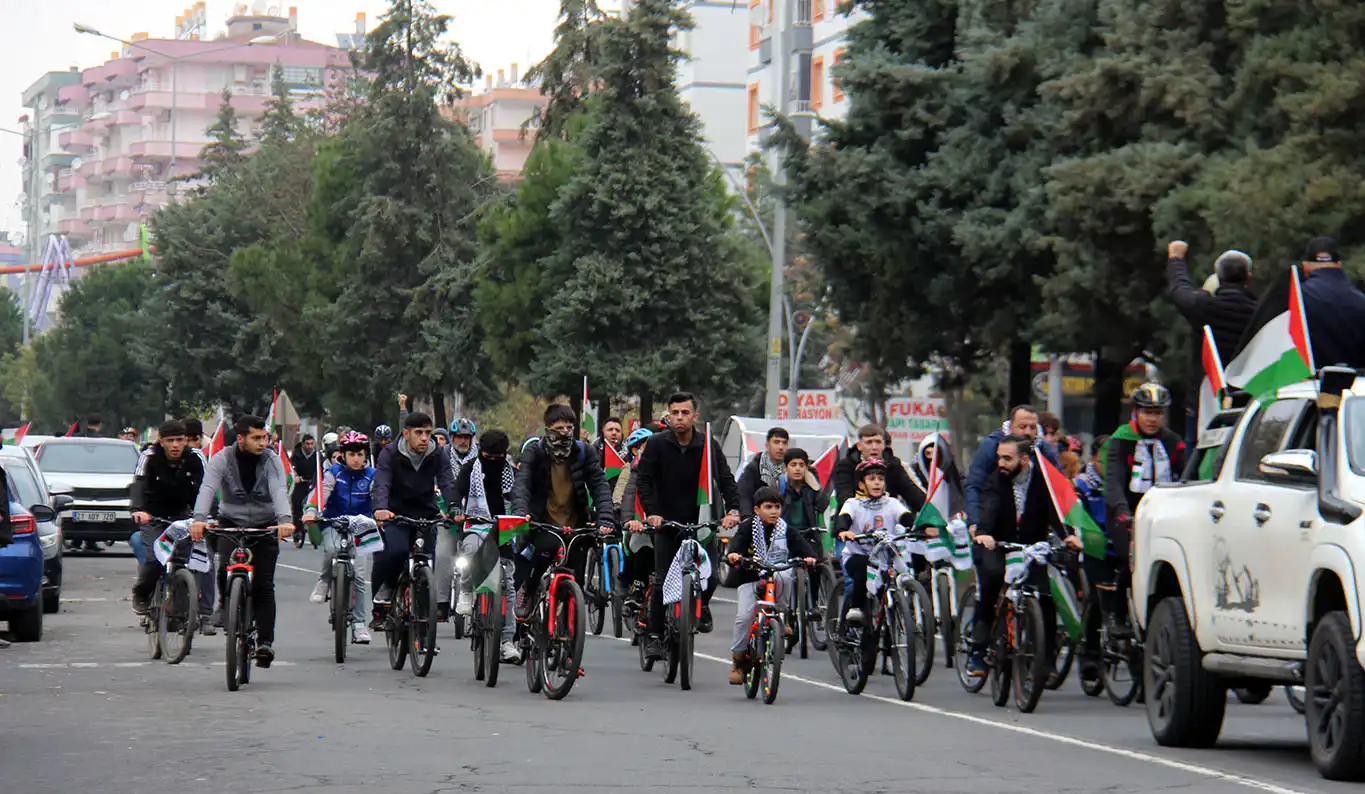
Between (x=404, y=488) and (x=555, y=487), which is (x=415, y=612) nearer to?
(x=404, y=488)

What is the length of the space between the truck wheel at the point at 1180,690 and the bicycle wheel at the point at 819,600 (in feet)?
23.6

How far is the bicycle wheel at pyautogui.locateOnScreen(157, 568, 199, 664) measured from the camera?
1802cm

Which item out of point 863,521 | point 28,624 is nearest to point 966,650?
point 863,521

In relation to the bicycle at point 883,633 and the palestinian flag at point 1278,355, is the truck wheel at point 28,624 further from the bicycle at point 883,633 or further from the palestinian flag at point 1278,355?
the palestinian flag at point 1278,355

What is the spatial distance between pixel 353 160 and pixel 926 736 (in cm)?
5763

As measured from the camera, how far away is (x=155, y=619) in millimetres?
18906

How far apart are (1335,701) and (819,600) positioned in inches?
390

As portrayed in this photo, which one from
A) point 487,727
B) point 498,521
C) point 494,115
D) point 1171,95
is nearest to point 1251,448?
point 487,727

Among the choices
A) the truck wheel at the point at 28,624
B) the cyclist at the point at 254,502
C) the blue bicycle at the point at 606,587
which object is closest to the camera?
the cyclist at the point at 254,502

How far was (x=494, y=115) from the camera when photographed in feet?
527

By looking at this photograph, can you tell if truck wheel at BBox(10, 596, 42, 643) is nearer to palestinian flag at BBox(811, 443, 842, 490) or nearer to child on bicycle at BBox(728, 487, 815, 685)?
child on bicycle at BBox(728, 487, 815, 685)

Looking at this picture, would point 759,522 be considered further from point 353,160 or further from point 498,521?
point 353,160

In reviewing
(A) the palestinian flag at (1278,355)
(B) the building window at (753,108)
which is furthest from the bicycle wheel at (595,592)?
(B) the building window at (753,108)

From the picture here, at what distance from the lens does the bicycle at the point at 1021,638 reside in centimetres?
1517
